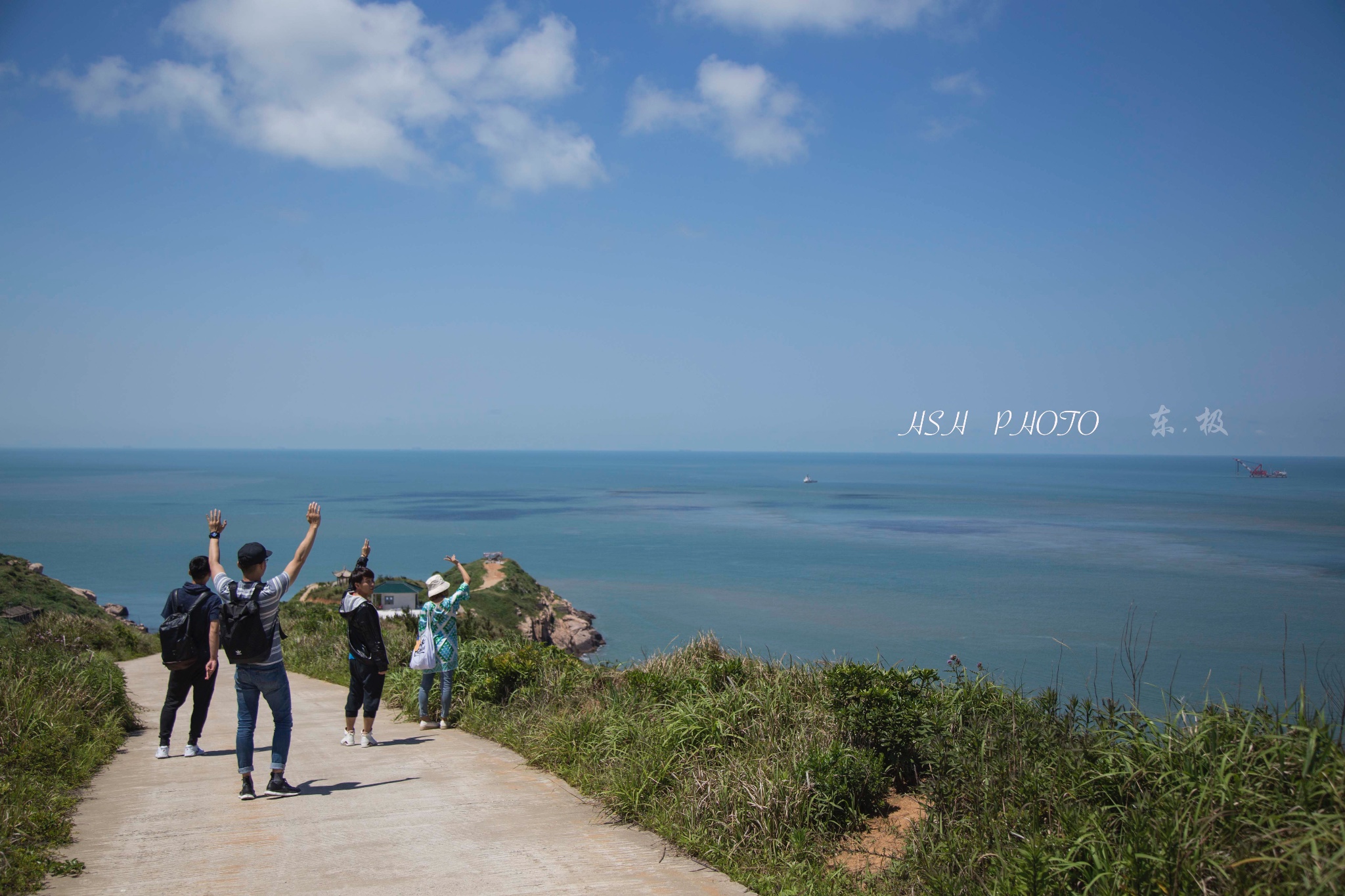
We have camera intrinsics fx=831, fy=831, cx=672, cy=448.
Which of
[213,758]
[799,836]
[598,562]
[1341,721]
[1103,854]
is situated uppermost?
[1341,721]

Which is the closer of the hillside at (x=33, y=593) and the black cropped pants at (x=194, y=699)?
the black cropped pants at (x=194, y=699)

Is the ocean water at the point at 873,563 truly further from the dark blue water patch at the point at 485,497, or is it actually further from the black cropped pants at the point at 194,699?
the black cropped pants at the point at 194,699

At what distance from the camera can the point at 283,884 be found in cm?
452

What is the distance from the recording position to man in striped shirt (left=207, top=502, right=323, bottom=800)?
19.1 feet

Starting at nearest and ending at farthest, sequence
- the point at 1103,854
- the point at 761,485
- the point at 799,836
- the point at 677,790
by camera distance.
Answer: the point at 1103,854, the point at 799,836, the point at 677,790, the point at 761,485

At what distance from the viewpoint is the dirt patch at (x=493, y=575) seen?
38481 mm

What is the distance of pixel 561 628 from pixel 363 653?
106ft

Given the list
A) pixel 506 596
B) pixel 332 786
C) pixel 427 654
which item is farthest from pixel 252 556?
pixel 506 596

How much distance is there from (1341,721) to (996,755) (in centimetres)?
177

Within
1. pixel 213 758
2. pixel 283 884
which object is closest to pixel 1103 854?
Result: pixel 283 884

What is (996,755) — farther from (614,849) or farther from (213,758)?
(213,758)

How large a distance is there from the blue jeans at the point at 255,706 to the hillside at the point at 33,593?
21.3 m

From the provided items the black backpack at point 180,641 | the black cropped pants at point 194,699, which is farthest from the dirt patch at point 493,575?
the black backpack at point 180,641

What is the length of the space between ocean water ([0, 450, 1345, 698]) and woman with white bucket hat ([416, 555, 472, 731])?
3787 millimetres
